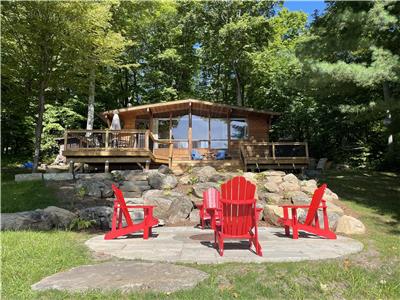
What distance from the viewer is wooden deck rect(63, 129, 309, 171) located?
551 inches

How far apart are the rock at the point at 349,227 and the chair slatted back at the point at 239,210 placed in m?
2.76

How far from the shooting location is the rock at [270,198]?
9.86m

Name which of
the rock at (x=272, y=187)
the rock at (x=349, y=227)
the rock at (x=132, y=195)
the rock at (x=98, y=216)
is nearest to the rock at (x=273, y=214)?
the rock at (x=349, y=227)

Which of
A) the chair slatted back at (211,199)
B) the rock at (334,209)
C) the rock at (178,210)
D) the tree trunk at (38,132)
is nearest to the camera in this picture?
the chair slatted back at (211,199)

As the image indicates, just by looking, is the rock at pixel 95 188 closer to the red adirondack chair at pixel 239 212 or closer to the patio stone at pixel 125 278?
Result: the red adirondack chair at pixel 239 212

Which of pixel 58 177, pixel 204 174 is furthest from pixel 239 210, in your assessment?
pixel 58 177

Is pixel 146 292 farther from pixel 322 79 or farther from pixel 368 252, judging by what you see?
pixel 322 79

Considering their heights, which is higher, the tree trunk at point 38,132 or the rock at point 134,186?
the tree trunk at point 38,132

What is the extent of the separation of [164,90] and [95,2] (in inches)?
493

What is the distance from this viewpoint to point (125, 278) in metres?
3.88

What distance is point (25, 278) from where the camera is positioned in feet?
12.9

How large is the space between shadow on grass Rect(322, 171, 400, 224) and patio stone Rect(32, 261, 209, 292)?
20.8ft

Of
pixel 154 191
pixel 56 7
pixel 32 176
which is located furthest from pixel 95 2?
pixel 154 191

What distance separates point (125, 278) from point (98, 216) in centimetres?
405
